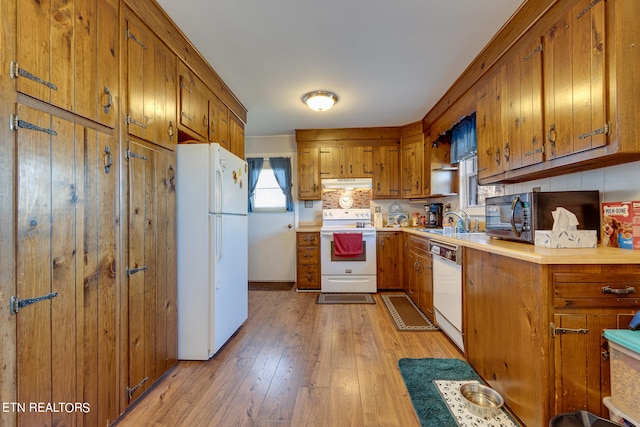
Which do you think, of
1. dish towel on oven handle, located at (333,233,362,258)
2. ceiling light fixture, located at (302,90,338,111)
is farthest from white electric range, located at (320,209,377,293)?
ceiling light fixture, located at (302,90,338,111)

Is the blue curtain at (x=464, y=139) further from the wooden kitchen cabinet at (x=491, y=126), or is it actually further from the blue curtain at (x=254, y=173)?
the blue curtain at (x=254, y=173)

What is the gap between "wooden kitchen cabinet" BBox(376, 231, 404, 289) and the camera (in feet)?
12.6

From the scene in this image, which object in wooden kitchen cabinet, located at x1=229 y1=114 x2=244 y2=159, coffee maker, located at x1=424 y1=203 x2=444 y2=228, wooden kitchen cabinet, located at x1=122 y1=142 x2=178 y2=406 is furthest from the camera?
coffee maker, located at x1=424 y1=203 x2=444 y2=228

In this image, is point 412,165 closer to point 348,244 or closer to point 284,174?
point 348,244

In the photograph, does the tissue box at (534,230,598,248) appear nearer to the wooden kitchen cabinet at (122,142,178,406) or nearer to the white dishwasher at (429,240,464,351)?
the white dishwasher at (429,240,464,351)

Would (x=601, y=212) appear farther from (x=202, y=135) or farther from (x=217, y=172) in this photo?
(x=202, y=135)

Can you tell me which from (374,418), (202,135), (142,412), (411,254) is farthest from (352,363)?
(202,135)

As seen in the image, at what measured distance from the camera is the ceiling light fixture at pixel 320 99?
2.84m

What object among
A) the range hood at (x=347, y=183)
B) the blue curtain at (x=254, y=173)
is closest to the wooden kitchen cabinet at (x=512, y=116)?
the range hood at (x=347, y=183)

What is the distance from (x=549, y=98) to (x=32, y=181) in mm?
2582

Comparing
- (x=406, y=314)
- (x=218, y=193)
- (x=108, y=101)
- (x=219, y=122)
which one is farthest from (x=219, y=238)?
(x=406, y=314)

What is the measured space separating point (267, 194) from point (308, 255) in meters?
1.29

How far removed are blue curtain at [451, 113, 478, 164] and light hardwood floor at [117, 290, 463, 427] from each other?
1975 mm

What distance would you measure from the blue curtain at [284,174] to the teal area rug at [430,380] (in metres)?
2.96
